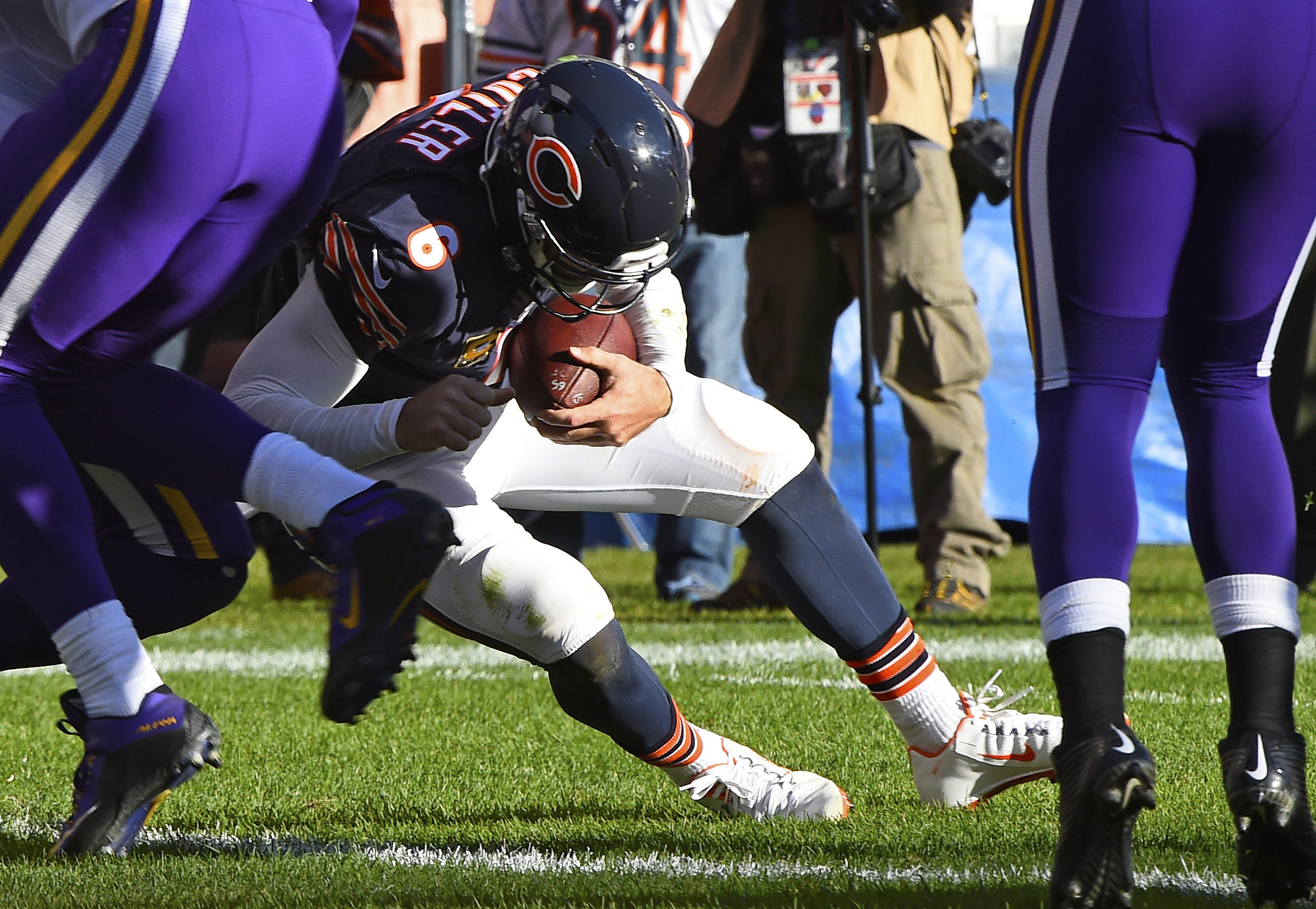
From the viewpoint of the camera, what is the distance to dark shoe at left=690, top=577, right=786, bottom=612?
5.37 metres

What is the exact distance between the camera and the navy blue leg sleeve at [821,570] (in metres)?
2.66

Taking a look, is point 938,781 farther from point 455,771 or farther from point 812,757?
point 455,771

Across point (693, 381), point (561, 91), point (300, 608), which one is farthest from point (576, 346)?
point (300, 608)

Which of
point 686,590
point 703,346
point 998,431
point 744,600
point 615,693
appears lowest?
point 998,431

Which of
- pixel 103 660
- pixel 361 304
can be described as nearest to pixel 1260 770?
pixel 361 304

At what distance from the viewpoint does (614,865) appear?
2.27 m

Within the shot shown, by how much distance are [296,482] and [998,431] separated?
5982mm

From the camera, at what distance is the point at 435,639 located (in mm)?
5070

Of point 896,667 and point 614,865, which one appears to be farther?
point 896,667

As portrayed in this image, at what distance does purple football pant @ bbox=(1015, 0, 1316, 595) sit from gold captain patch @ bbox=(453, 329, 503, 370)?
0.89m

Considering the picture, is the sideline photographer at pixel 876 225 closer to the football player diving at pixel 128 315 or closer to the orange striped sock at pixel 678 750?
the orange striped sock at pixel 678 750

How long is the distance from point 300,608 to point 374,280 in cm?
362

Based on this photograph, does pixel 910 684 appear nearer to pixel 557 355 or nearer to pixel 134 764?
pixel 557 355

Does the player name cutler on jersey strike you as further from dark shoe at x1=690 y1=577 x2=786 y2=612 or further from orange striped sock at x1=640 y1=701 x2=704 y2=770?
dark shoe at x1=690 y1=577 x2=786 y2=612
